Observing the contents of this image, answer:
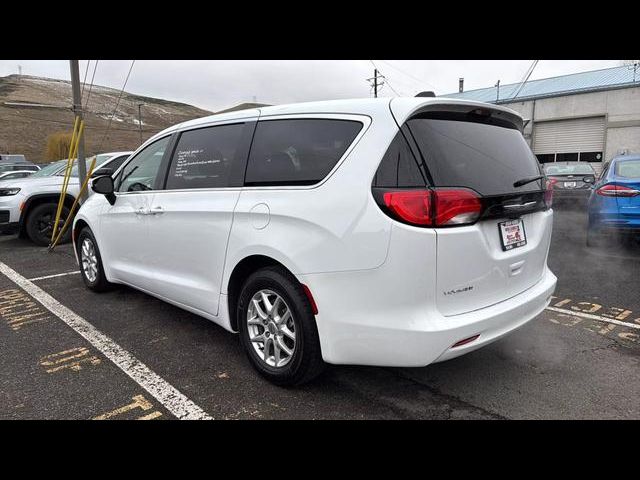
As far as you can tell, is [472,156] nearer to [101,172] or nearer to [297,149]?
[297,149]

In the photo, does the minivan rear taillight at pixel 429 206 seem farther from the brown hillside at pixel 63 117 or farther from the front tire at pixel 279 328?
the brown hillside at pixel 63 117

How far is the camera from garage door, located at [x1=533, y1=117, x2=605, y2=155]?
2197 cm

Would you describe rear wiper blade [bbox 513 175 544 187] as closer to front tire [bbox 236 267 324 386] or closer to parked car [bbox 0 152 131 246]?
front tire [bbox 236 267 324 386]

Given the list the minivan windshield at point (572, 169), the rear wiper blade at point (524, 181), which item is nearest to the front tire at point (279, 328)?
the rear wiper blade at point (524, 181)

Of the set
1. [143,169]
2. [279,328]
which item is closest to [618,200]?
[279,328]

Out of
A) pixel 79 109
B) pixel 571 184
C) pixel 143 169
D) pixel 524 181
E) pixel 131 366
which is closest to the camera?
pixel 524 181

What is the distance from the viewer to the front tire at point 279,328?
2.57 metres

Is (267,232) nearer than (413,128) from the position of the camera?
No

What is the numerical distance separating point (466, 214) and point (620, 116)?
23.6m

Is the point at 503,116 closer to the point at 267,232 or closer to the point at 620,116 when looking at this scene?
the point at 267,232

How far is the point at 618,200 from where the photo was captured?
6.02 metres

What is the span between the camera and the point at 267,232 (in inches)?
106

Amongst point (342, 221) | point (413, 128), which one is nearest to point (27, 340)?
point (342, 221)

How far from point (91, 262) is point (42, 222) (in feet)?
13.5
